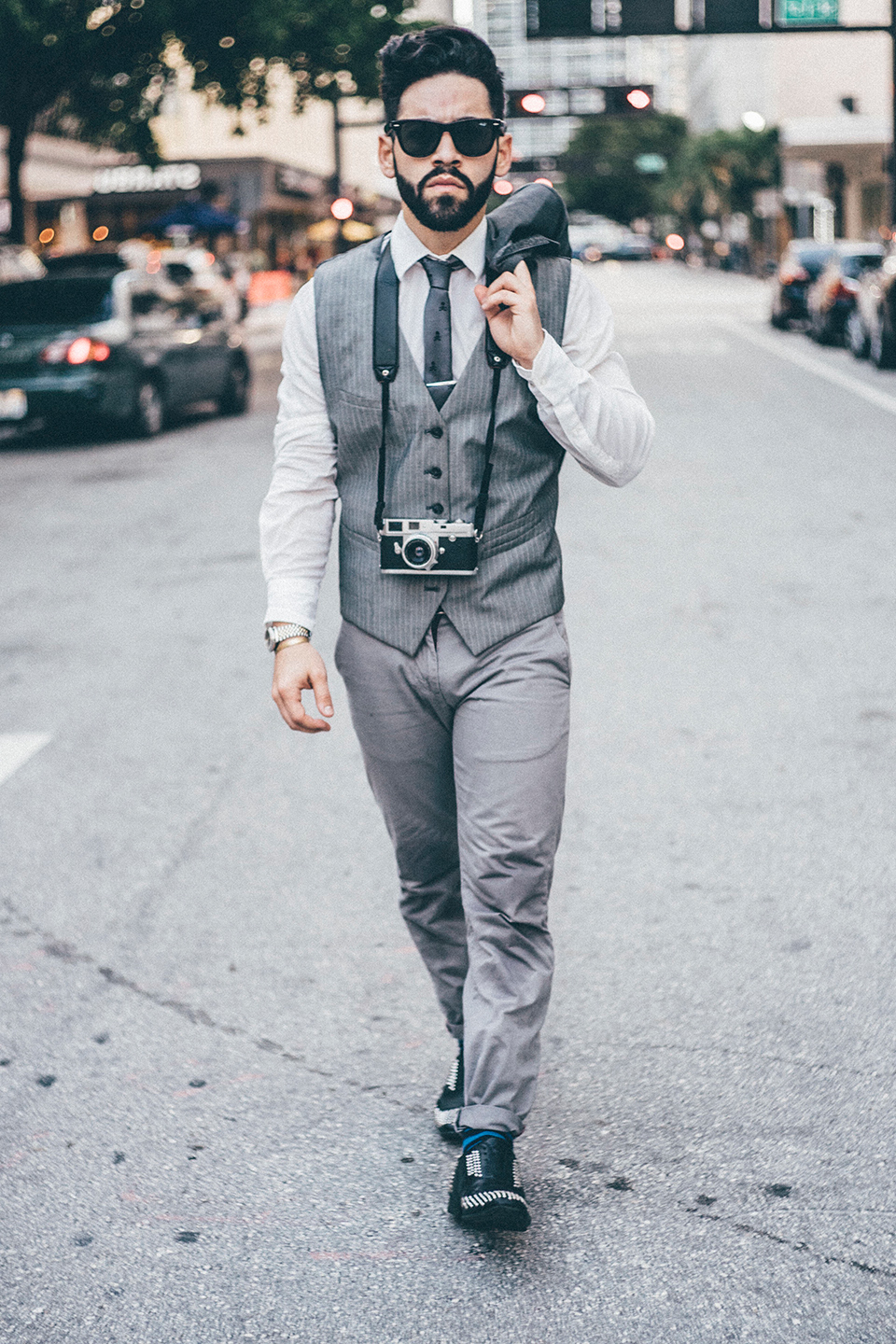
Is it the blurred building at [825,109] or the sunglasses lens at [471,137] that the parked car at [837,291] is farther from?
the sunglasses lens at [471,137]

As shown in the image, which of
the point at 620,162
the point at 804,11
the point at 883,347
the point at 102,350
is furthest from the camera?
the point at 620,162

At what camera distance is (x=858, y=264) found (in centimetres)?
2450

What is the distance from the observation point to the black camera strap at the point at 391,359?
2846mm

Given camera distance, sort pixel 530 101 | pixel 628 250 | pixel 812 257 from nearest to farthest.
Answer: pixel 812 257
pixel 530 101
pixel 628 250

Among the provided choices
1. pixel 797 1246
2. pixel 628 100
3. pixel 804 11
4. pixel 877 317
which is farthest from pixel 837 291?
pixel 797 1246

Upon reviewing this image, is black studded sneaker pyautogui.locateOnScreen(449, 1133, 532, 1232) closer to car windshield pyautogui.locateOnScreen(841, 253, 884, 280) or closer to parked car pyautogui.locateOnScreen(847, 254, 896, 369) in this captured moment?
parked car pyautogui.locateOnScreen(847, 254, 896, 369)

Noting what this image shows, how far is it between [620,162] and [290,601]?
153095mm

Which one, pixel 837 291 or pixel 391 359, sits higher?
pixel 391 359

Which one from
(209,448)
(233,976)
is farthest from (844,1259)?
(209,448)

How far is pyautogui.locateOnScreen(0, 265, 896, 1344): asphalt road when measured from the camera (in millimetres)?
2746

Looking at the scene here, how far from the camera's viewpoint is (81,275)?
16.2m

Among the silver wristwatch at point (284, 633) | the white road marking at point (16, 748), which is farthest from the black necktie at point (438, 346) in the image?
the white road marking at point (16, 748)

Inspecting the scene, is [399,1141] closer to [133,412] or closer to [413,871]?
[413,871]

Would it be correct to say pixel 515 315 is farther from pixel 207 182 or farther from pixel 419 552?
pixel 207 182
